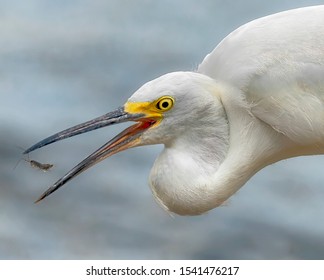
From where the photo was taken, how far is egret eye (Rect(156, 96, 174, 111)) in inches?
107

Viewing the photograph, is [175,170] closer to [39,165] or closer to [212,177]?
[212,177]

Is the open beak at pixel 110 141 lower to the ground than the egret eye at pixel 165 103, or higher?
lower

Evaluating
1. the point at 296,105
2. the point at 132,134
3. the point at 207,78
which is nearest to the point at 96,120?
the point at 132,134

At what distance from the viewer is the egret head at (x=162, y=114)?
2.73 meters

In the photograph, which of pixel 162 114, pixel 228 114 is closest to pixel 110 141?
pixel 162 114

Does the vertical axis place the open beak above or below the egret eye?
below

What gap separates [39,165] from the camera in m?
3.21

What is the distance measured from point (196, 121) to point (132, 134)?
17 cm

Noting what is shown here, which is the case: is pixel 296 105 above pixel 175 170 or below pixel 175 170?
above

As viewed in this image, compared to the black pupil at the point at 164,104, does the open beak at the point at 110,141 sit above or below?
below

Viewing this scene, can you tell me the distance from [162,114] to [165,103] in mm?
34

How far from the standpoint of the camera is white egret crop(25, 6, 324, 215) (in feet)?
8.88

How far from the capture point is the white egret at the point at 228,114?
2707mm

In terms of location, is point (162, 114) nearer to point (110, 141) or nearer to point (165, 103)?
point (165, 103)
